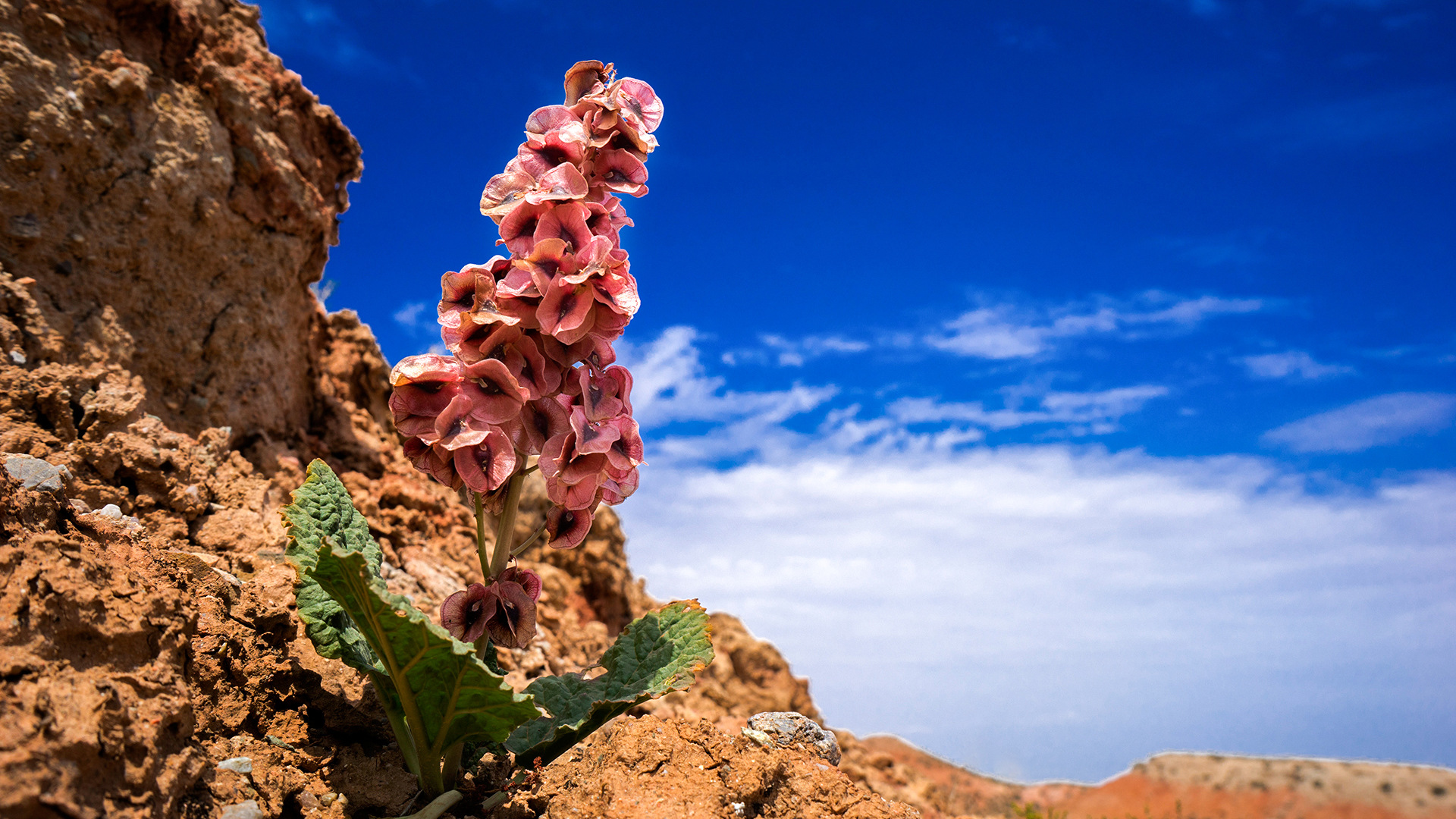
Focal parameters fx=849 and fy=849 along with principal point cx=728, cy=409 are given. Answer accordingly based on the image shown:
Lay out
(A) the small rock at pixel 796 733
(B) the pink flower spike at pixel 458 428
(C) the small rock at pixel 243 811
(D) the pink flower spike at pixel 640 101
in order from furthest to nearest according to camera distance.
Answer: (A) the small rock at pixel 796 733 < (D) the pink flower spike at pixel 640 101 < (B) the pink flower spike at pixel 458 428 < (C) the small rock at pixel 243 811

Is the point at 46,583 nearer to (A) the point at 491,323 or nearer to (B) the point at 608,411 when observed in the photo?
(A) the point at 491,323

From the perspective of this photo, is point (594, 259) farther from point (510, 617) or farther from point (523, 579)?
point (510, 617)

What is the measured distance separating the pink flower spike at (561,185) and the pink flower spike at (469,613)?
1.37 metres

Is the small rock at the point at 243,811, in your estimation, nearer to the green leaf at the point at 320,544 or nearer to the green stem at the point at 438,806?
the green stem at the point at 438,806

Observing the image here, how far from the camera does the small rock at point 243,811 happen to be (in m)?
2.35

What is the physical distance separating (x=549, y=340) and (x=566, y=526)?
2.24 feet

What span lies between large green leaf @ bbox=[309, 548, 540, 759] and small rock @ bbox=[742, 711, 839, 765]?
114 centimetres

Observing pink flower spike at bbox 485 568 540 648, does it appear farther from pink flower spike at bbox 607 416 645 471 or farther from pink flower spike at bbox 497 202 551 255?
pink flower spike at bbox 497 202 551 255

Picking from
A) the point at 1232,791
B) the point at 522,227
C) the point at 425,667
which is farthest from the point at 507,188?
the point at 1232,791

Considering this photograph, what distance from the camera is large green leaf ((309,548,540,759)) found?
7.97 feet

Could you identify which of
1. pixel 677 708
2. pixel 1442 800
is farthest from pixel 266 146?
pixel 1442 800

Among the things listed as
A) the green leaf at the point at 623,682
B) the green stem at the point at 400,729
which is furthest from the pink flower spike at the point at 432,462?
the green leaf at the point at 623,682

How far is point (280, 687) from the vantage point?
119 inches

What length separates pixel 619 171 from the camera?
125 inches
